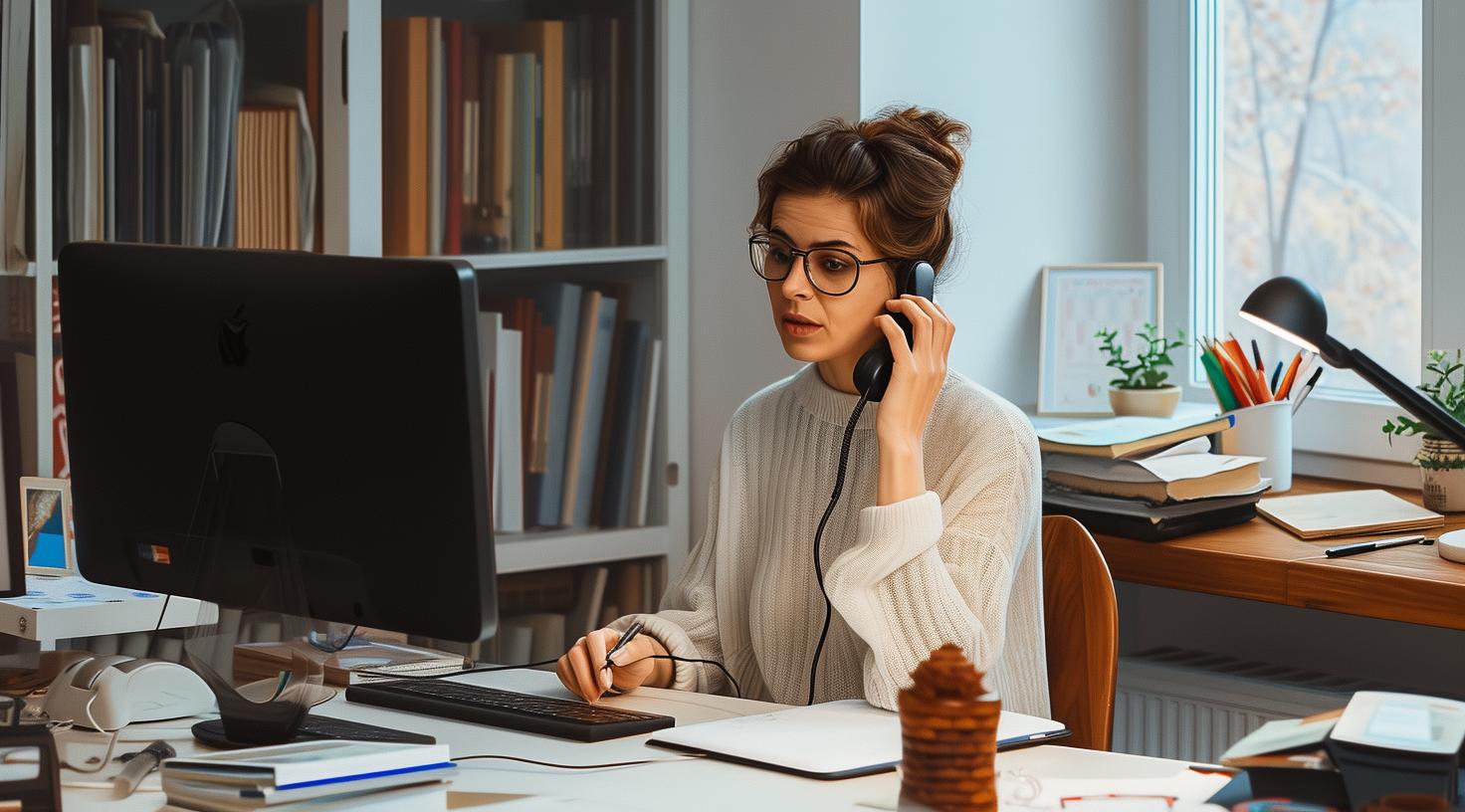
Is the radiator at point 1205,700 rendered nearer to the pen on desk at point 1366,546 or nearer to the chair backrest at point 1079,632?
the pen on desk at point 1366,546

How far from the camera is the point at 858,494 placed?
202 centimetres

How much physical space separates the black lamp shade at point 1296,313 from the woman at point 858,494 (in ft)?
1.34

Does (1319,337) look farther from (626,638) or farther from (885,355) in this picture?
(626,638)

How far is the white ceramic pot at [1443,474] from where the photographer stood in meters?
2.32

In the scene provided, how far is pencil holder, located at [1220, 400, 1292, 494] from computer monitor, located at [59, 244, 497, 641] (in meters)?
1.45

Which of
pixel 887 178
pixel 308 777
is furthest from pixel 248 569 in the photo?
pixel 887 178

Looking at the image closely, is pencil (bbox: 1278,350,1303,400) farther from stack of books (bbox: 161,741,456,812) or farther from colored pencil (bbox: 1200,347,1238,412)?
stack of books (bbox: 161,741,456,812)

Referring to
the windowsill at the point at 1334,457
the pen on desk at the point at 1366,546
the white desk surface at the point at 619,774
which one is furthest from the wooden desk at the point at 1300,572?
the white desk surface at the point at 619,774

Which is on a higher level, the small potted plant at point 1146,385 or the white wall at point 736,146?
the white wall at point 736,146

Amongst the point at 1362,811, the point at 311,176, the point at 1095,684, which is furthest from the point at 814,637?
the point at 311,176

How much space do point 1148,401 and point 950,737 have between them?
161 centimetres

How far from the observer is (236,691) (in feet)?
5.14

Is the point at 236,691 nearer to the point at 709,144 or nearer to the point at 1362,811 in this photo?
the point at 1362,811

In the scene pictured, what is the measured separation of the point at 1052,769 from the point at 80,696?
0.95 metres
